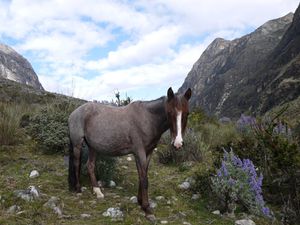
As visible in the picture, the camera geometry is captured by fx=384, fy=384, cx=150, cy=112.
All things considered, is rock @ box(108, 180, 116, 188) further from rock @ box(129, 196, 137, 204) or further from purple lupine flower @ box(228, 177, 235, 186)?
purple lupine flower @ box(228, 177, 235, 186)

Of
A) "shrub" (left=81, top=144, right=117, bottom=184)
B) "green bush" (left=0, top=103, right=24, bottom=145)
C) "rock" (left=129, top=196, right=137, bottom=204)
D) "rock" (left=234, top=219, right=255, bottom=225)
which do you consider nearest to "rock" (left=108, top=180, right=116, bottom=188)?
"shrub" (left=81, top=144, right=117, bottom=184)

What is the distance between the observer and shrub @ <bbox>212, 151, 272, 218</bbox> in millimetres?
Answer: 5895

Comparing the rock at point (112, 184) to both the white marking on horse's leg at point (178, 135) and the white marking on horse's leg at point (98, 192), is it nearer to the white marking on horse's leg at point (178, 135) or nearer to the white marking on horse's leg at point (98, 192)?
the white marking on horse's leg at point (98, 192)

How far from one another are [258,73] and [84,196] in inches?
3763

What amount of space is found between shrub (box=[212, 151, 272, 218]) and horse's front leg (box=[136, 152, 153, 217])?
1.13 metres

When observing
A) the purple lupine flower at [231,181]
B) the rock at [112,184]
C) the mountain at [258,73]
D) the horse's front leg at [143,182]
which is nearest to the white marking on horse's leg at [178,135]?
the horse's front leg at [143,182]

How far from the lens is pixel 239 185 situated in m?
6.04

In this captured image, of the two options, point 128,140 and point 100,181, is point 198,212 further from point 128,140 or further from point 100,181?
point 100,181

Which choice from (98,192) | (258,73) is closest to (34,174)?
(98,192)

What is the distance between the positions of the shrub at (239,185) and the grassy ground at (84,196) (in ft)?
1.24

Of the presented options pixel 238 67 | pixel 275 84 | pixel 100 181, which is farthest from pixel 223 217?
pixel 238 67

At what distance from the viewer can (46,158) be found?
9.88 meters

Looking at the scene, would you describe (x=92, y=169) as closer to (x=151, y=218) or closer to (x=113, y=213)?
(x=113, y=213)

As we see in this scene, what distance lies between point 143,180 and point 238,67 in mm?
150117
